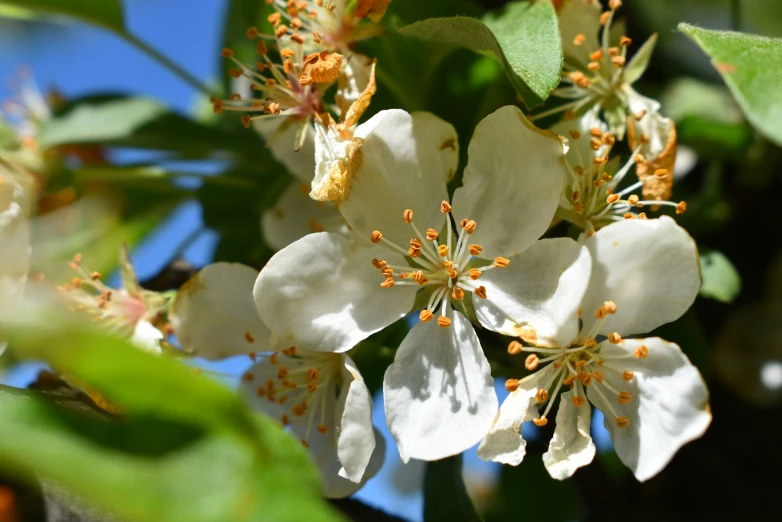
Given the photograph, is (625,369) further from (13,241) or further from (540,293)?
(13,241)

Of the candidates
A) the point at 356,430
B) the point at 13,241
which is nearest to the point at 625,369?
the point at 356,430

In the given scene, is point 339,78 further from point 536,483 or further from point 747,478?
point 747,478

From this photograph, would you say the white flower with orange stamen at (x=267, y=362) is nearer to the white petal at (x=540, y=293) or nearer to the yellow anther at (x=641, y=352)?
the white petal at (x=540, y=293)

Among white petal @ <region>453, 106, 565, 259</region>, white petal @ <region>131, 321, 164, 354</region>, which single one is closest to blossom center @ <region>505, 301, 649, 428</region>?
white petal @ <region>453, 106, 565, 259</region>

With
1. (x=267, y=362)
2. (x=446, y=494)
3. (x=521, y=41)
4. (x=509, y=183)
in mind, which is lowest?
(x=446, y=494)

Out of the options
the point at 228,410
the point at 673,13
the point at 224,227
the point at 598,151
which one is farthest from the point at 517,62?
the point at 673,13

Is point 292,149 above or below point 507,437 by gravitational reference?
above

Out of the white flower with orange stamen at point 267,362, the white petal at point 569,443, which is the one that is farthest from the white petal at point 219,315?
the white petal at point 569,443
